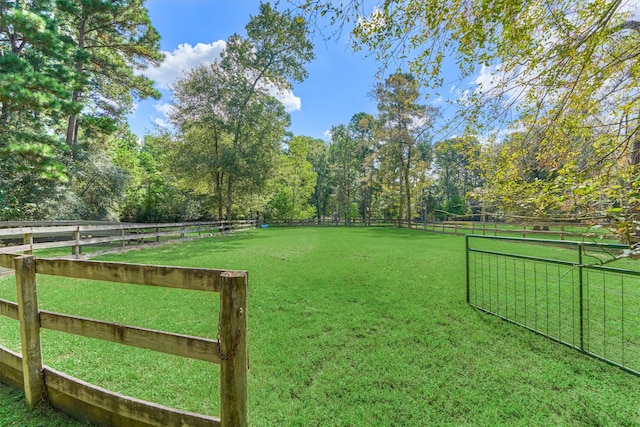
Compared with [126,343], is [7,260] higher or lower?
higher

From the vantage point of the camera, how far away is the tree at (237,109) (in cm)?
1770

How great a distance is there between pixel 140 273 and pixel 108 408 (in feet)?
2.85

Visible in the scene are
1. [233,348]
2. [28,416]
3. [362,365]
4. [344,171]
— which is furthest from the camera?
[344,171]

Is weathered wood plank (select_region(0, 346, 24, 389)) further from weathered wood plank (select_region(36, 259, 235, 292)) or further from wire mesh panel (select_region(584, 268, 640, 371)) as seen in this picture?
wire mesh panel (select_region(584, 268, 640, 371))

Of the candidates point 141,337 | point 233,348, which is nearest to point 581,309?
point 233,348

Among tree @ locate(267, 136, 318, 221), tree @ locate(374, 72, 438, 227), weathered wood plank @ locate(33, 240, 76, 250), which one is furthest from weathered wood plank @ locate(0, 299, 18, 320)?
tree @ locate(267, 136, 318, 221)

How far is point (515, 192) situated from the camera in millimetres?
2379

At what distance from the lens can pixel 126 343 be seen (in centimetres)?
174

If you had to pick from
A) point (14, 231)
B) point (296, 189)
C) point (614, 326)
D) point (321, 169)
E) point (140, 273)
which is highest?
point (321, 169)

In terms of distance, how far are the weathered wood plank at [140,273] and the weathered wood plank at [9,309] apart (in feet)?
1.38

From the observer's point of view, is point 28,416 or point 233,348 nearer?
point 233,348

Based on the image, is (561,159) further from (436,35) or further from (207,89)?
(207,89)

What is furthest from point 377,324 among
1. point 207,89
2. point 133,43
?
Answer: point 207,89

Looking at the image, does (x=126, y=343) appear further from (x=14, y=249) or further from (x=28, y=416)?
(x=14, y=249)
